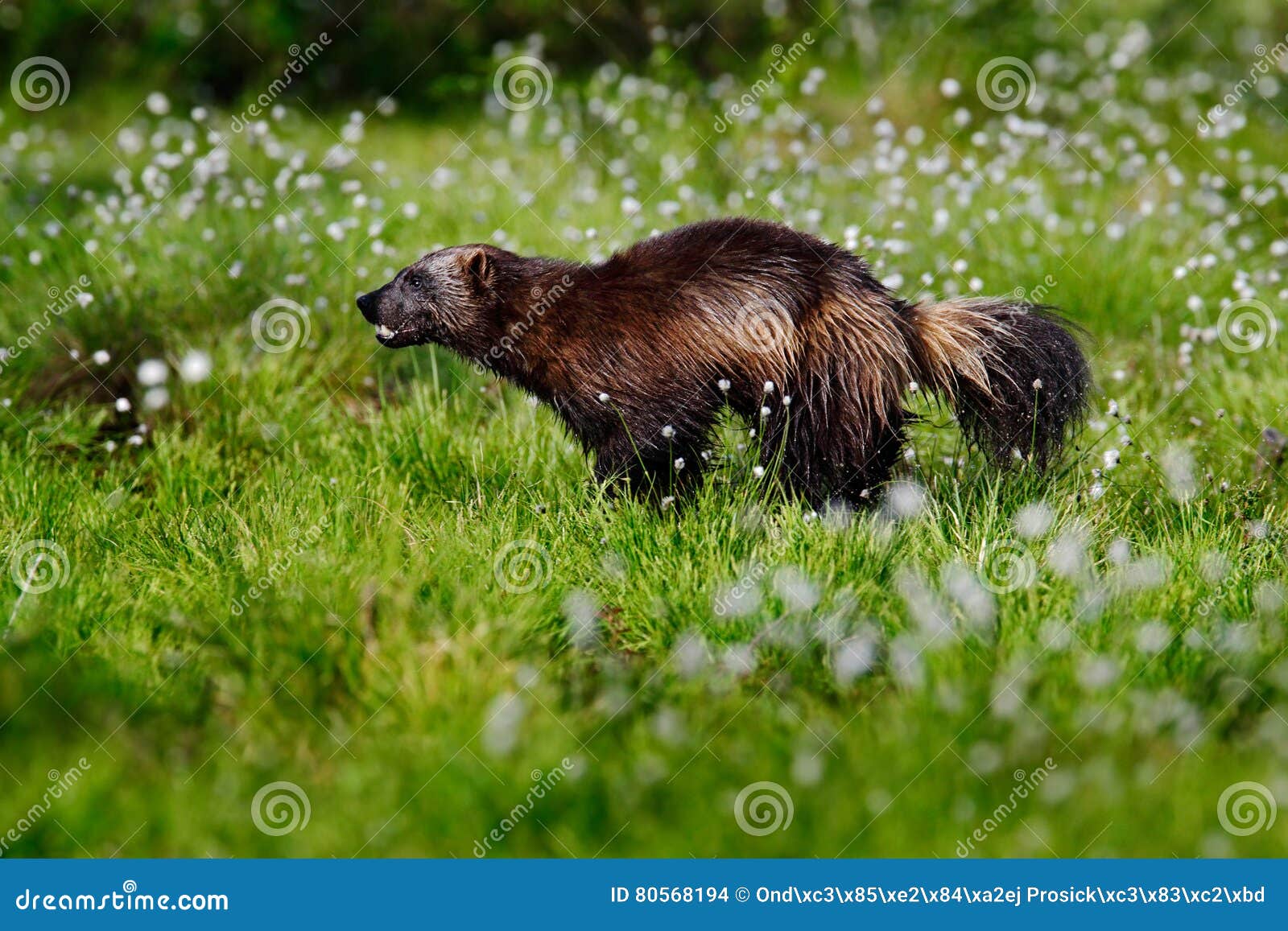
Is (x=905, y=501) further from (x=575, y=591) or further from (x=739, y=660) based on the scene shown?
(x=575, y=591)

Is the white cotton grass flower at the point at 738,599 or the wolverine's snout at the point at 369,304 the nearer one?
the white cotton grass flower at the point at 738,599

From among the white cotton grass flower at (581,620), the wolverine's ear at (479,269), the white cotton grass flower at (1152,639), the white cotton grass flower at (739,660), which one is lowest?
the white cotton grass flower at (581,620)

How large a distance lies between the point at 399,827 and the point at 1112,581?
6.97 feet

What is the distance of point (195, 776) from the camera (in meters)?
3.30

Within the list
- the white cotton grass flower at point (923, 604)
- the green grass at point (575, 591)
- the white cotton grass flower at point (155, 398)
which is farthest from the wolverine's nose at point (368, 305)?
the white cotton grass flower at point (923, 604)

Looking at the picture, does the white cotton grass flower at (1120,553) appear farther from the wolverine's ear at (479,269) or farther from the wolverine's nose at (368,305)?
the wolverine's nose at (368,305)

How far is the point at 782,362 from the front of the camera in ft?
14.4

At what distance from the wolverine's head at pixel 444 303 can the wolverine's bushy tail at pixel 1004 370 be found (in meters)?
1.52

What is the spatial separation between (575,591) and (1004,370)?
5.38ft

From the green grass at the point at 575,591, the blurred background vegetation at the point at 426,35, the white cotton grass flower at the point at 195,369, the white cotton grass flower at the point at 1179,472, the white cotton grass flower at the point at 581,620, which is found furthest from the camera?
the blurred background vegetation at the point at 426,35

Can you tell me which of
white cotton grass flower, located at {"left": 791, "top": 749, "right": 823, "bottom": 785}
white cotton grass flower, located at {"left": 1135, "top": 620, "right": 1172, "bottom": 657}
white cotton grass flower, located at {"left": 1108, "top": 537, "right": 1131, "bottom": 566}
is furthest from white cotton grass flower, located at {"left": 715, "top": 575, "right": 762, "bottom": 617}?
white cotton grass flower, located at {"left": 1108, "top": 537, "right": 1131, "bottom": 566}

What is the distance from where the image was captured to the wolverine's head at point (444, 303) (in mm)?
4914

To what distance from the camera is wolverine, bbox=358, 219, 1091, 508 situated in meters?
4.43

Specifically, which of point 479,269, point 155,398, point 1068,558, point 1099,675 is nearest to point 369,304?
point 479,269
